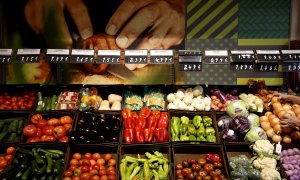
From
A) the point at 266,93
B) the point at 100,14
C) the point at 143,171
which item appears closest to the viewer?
the point at 143,171

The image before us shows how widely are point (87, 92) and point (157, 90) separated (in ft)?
3.33

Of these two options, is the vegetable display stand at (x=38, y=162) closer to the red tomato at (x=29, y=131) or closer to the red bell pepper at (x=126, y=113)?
the red tomato at (x=29, y=131)

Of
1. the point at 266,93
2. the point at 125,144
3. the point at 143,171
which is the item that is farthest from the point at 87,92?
the point at 266,93

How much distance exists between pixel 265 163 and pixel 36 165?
2.67 metres

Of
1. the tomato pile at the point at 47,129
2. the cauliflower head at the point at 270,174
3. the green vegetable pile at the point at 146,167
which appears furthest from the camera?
the tomato pile at the point at 47,129

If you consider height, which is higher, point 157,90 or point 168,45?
point 168,45

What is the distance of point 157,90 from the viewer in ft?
18.1

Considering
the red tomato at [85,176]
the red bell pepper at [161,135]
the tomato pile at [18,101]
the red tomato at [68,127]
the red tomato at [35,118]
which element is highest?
the tomato pile at [18,101]

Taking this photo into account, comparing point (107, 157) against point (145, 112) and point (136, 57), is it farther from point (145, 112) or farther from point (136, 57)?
point (136, 57)

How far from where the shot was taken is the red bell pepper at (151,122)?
4827 mm

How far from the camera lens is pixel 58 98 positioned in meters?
5.40

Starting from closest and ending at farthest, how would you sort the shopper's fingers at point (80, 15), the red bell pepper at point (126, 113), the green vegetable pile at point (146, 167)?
the green vegetable pile at point (146, 167), the red bell pepper at point (126, 113), the shopper's fingers at point (80, 15)

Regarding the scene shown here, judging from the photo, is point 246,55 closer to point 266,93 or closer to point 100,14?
point 266,93

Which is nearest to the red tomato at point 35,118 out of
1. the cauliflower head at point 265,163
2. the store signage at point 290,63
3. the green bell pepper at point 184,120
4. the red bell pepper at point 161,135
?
the red bell pepper at point 161,135
